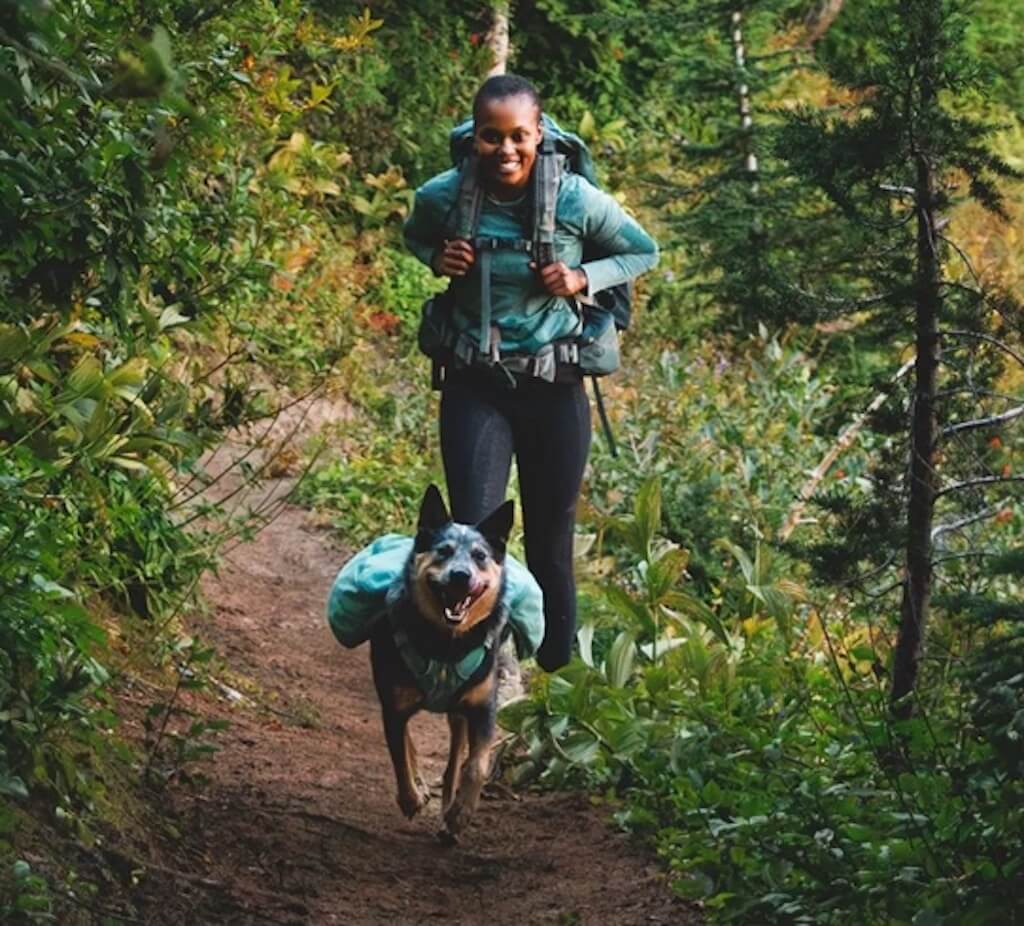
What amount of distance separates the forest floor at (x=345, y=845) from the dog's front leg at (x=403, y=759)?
13cm

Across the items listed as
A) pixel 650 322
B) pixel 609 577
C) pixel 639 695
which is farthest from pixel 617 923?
pixel 650 322

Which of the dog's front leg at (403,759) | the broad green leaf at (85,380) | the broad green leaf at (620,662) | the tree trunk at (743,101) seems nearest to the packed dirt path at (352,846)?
the dog's front leg at (403,759)

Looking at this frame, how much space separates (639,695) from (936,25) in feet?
9.15

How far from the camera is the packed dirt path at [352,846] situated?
17.4 feet

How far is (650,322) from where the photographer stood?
55.4 feet

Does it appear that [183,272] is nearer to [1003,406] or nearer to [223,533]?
[223,533]

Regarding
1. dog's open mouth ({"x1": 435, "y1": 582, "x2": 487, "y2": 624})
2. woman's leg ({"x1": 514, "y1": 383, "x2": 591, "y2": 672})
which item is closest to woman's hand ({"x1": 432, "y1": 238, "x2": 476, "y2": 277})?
woman's leg ({"x1": 514, "y1": 383, "x2": 591, "y2": 672})

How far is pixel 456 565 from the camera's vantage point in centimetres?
571

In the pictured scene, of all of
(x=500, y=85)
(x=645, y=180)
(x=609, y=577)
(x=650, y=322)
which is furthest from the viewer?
(x=645, y=180)

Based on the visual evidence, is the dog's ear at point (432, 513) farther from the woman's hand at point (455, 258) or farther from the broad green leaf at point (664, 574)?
the broad green leaf at point (664, 574)

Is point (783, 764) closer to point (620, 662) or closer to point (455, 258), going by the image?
point (620, 662)

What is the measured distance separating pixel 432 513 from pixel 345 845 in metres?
1.10

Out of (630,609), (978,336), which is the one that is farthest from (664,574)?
(978,336)

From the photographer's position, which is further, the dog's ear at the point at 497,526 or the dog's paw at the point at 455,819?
the dog's paw at the point at 455,819
